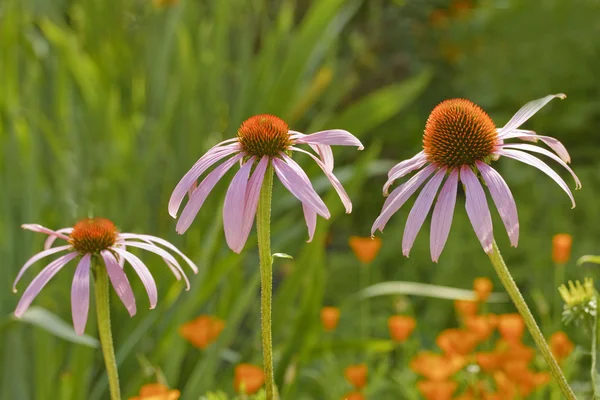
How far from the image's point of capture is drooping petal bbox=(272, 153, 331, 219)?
723mm

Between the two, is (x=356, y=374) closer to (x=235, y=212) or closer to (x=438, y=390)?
(x=438, y=390)

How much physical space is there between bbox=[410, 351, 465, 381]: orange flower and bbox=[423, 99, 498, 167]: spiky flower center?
63cm

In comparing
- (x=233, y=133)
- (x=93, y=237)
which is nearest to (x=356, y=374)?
(x=93, y=237)

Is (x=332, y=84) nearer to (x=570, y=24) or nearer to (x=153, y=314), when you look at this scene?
(x=570, y=24)

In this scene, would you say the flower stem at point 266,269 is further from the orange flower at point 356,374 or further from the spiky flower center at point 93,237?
the orange flower at point 356,374

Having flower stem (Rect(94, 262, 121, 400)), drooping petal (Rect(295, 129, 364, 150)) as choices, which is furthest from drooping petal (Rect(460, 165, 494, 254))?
flower stem (Rect(94, 262, 121, 400))

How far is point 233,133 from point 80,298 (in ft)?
6.09

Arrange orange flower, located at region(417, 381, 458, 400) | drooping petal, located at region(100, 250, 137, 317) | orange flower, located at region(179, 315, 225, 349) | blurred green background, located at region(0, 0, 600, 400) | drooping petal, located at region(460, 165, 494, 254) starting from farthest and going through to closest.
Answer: blurred green background, located at region(0, 0, 600, 400), orange flower, located at region(179, 315, 225, 349), orange flower, located at region(417, 381, 458, 400), drooping petal, located at region(100, 250, 137, 317), drooping petal, located at region(460, 165, 494, 254)

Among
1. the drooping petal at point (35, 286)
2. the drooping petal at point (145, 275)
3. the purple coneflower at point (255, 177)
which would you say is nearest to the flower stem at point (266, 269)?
the purple coneflower at point (255, 177)

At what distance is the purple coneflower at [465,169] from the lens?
73 cm

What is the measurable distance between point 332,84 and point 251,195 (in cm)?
306

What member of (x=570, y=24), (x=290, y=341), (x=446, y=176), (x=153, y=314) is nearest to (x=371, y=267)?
(x=290, y=341)

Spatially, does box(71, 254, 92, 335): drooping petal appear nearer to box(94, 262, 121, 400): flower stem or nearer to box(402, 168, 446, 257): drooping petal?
box(94, 262, 121, 400): flower stem

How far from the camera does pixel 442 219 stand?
76 cm
